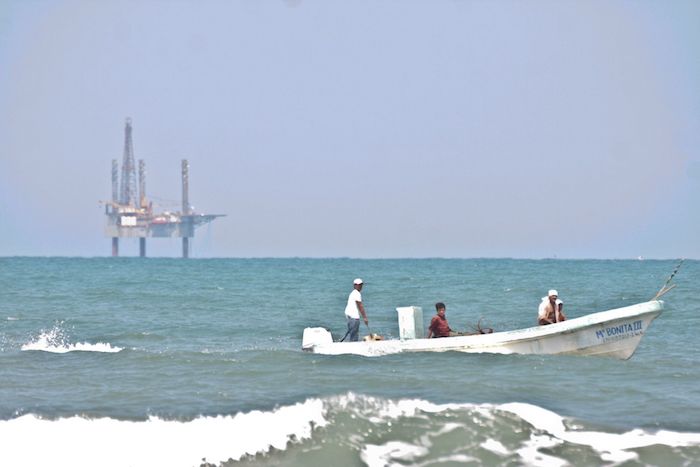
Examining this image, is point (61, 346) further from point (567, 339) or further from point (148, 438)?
point (567, 339)

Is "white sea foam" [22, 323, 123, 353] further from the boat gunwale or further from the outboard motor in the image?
the boat gunwale

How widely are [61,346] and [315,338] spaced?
24.6 feet

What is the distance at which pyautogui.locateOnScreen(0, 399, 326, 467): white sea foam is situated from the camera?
45.1 ft

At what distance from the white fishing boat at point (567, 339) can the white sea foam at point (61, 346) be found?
24.8ft

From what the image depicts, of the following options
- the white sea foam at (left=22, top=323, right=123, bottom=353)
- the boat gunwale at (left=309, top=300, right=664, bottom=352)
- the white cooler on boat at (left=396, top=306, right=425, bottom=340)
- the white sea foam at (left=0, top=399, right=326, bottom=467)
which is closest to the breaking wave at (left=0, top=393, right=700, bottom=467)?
the white sea foam at (left=0, top=399, right=326, bottom=467)

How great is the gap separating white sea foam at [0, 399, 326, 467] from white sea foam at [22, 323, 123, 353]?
9.14 metres

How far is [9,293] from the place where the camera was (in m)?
49.4

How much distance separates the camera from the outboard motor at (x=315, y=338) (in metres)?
21.0

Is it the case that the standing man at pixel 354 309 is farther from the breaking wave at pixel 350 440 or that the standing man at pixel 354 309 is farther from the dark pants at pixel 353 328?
the breaking wave at pixel 350 440

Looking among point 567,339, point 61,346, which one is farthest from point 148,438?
point 61,346

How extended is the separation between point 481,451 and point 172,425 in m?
4.36

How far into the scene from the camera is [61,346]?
25188mm

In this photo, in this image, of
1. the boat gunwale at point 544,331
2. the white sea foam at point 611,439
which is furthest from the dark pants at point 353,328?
the white sea foam at point 611,439

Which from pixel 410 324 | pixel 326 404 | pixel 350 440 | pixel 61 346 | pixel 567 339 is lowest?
pixel 350 440
